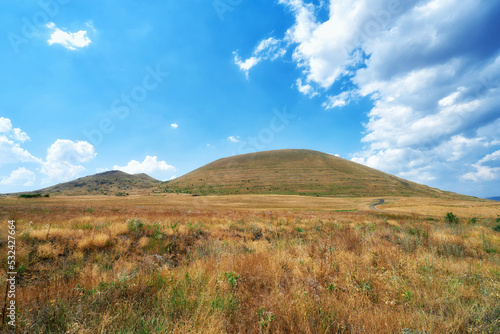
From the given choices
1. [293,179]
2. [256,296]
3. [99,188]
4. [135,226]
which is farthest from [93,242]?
[99,188]

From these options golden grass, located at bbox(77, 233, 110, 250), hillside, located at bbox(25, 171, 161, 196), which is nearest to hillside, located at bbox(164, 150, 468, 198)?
hillside, located at bbox(25, 171, 161, 196)

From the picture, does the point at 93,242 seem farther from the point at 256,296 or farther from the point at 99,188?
the point at 99,188

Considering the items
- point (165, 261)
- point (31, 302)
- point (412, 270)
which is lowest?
point (165, 261)

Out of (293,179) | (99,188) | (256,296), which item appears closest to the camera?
(256,296)

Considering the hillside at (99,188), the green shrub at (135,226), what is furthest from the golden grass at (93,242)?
the hillside at (99,188)

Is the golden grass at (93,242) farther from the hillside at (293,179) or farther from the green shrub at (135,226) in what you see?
the hillside at (293,179)

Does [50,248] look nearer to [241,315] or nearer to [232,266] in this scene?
[232,266]

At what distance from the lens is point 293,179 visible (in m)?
111

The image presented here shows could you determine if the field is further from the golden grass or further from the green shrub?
the green shrub

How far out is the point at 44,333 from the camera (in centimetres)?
260

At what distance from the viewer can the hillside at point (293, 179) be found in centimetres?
9788

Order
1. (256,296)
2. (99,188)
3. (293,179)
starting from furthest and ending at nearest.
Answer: (99,188)
(293,179)
(256,296)

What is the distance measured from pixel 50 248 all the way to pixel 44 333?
483cm

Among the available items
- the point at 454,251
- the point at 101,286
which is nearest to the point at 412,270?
the point at 454,251
